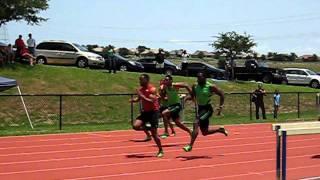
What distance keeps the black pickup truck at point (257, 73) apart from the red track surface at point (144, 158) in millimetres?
26803

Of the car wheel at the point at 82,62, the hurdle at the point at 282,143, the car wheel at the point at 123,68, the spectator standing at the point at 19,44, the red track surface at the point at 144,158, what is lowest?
the red track surface at the point at 144,158

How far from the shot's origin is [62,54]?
38.9m

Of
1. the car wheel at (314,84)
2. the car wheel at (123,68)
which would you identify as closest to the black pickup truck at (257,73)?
the car wheel at (314,84)

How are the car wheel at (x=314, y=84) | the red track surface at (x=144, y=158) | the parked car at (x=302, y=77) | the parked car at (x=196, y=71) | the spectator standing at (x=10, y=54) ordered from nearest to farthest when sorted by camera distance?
1. the red track surface at (x=144, y=158)
2. the spectator standing at (x=10, y=54)
3. the parked car at (x=196, y=71)
4. the car wheel at (x=314, y=84)
5. the parked car at (x=302, y=77)

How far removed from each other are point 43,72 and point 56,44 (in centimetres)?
582

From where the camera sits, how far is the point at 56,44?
38.8m

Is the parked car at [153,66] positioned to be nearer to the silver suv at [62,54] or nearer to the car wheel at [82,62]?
the silver suv at [62,54]

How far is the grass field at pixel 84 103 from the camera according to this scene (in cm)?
2562

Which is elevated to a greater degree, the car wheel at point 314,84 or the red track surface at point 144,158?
the red track surface at point 144,158

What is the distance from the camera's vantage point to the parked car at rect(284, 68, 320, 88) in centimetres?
4719

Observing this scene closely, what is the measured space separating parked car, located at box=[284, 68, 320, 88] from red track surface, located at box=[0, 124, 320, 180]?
94.7ft

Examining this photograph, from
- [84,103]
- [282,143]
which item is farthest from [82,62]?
[282,143]

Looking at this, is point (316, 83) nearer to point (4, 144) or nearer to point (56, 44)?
point (56, 44)

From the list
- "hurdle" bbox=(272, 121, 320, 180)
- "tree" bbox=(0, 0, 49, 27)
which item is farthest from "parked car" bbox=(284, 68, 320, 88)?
"hurdle" bbox=(272, 121, 320, 180)
